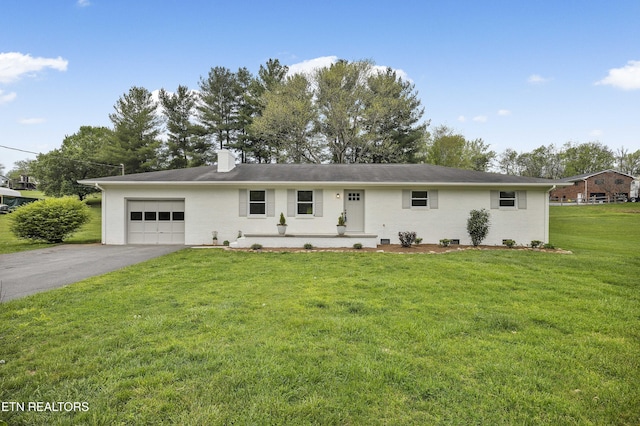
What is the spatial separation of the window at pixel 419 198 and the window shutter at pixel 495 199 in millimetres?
2813

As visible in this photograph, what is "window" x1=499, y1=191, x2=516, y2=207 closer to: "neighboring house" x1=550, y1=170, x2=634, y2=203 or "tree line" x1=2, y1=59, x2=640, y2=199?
"tree line" x1=2, y1=59, x2=640, y2=199

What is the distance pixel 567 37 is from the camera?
45.8 ft

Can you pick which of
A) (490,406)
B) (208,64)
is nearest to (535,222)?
(490,406)

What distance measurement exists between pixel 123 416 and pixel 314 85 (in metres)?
26.3

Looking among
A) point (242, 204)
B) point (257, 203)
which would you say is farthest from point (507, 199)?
point (242, 204)

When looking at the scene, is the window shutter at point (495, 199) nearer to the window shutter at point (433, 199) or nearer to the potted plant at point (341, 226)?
the window shutter at point (433, 199)

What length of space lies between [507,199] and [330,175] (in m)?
7.78

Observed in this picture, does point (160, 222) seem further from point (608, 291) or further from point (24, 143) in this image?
point (24, 143)

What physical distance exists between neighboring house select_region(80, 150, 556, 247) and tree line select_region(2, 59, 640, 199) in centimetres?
1259

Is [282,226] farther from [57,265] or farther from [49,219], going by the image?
[49,219]

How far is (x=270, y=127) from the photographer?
2458cm

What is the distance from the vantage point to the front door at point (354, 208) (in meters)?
13.1

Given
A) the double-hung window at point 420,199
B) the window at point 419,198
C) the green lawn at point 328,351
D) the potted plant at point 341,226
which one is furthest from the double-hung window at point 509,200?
the green lawn at point 328,351

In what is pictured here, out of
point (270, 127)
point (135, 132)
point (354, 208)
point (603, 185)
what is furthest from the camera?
point (603, 185)
